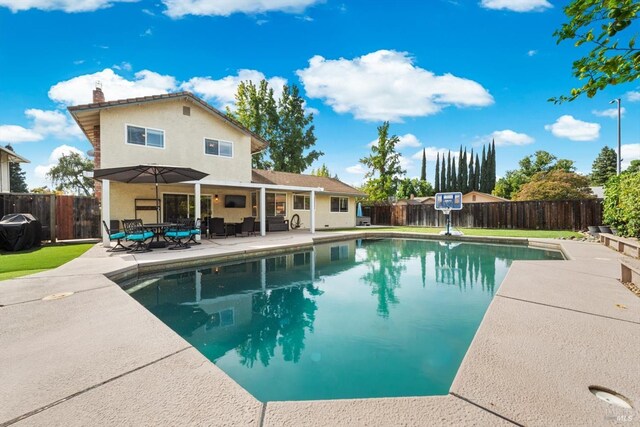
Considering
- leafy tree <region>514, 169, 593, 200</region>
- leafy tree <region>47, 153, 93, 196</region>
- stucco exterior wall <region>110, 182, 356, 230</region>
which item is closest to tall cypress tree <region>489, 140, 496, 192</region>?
leafy tree <region>514, 169, 593, 200</region>

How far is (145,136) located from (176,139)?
1.09 meters

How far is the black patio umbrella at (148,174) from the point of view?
8102 millimetres

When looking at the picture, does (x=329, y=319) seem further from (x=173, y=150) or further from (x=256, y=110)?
(x=256, y=110)

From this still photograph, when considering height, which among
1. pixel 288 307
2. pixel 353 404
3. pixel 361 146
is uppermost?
pixel 361 146

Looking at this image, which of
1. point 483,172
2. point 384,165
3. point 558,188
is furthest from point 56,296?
point 483,172

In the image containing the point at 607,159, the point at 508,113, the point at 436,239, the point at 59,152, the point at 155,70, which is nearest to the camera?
the point at 436,239

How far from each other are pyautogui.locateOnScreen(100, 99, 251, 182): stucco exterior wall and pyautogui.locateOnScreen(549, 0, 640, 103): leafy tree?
1186 centimetres

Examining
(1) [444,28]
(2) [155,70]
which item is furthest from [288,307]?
(2) [155,70]

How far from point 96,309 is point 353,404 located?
134 inches

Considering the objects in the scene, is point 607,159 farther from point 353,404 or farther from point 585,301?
point 353,404

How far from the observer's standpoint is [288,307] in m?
4.81

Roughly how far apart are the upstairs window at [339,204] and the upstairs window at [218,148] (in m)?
8.34

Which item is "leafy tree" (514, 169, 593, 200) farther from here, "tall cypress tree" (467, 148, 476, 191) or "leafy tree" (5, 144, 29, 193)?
"leafy tree" (5, 144, 29, 193)

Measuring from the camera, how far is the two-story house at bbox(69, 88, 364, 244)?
1033 centimetres
